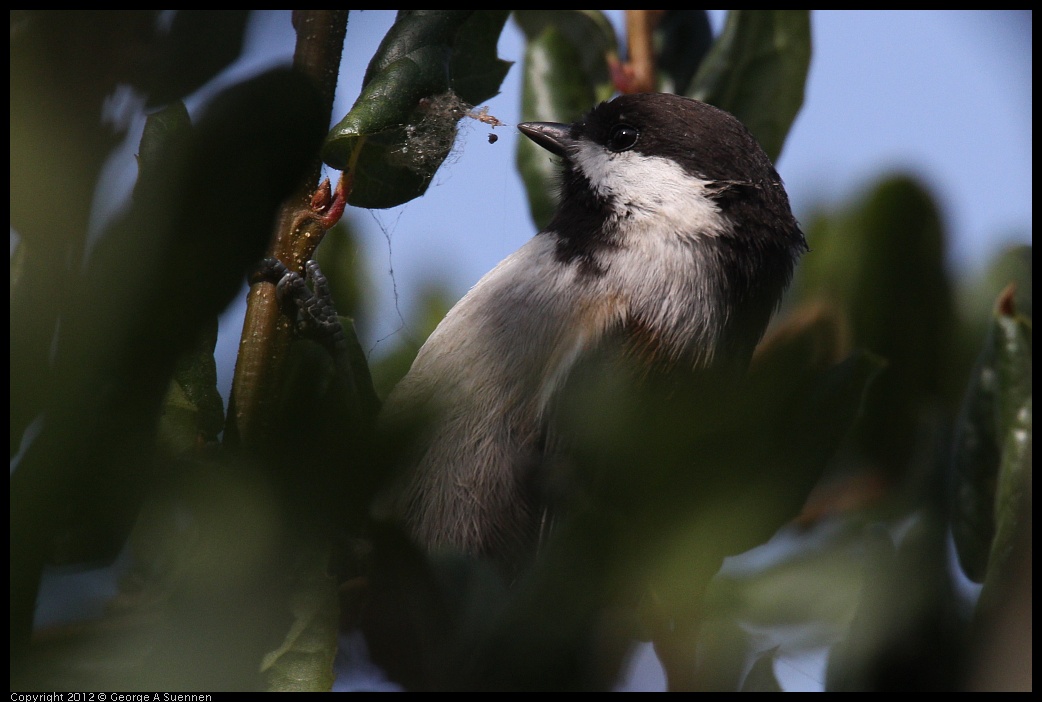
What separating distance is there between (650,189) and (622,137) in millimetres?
179

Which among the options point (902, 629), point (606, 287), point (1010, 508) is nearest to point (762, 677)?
point (902, 629)

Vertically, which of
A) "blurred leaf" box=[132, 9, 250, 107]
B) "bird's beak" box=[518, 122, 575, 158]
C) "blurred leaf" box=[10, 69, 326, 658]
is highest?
"blurred leaf" box=[132, 9, 250, 107]

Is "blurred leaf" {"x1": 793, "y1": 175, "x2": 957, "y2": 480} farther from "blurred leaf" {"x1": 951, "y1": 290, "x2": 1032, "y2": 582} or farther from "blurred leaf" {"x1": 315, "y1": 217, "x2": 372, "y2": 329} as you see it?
"blurred leaf" {"x1": 315, "y1": 217, "x2": 372, "y2": 329}

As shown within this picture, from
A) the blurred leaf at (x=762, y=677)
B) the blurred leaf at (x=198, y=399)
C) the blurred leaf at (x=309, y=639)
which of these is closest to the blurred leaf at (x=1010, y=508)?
the blurred leaf at (x=762, y=677)

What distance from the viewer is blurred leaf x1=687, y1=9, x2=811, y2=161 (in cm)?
210

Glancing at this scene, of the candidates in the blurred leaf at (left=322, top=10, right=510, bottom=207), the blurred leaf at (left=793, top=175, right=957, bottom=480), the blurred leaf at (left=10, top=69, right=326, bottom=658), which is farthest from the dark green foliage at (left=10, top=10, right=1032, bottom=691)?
the blurred leaf at (left=322, top=10, right=510, bottom=207)

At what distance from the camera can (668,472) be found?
670 mm

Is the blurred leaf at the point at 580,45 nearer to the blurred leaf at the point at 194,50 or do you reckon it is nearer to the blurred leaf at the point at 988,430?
the blurred leaf at the point at 988,430

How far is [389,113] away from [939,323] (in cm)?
86

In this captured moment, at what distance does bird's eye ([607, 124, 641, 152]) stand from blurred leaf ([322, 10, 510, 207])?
85 cm

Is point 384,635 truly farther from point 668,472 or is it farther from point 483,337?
point 483,337

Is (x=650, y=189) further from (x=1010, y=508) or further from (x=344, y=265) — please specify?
(x=1010, y=508)

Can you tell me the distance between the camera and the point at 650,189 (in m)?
2.46

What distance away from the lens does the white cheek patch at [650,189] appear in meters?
2.37
